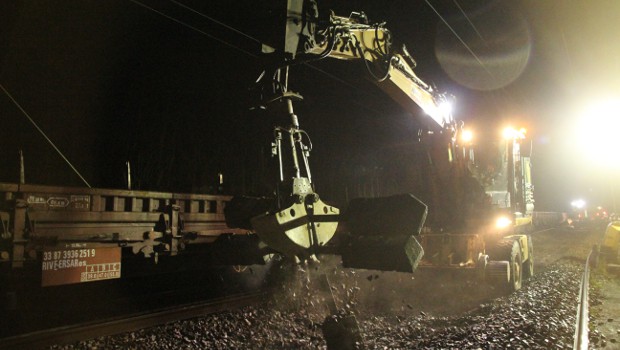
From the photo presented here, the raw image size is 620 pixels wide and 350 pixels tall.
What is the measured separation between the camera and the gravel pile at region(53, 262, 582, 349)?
5.46 metres

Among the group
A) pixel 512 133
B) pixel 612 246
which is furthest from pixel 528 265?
pixel 512 133

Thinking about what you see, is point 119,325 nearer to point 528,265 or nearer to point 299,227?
point 299,227

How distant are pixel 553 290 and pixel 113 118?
1736 cm

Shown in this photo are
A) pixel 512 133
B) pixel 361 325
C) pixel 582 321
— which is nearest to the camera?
pixel 361 325

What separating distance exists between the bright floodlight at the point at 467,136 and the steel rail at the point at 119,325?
18.2ft

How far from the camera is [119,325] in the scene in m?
5.77

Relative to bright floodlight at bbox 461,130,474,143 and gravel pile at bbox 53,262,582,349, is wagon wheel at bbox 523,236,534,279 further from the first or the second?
bright floodlight at bbox 461,130,474,143

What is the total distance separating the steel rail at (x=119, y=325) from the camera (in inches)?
199

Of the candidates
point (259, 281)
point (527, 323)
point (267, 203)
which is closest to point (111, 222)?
point (259, 281)

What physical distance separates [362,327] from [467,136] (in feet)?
17.6

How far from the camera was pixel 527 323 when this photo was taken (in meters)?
6.29

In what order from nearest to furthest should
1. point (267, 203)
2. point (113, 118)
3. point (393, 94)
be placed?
point (267, 203), point (393, 94), point (113, 118)

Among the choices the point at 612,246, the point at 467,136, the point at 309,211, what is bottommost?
the point at 612,246

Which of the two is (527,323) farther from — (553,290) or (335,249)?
(335,249)
